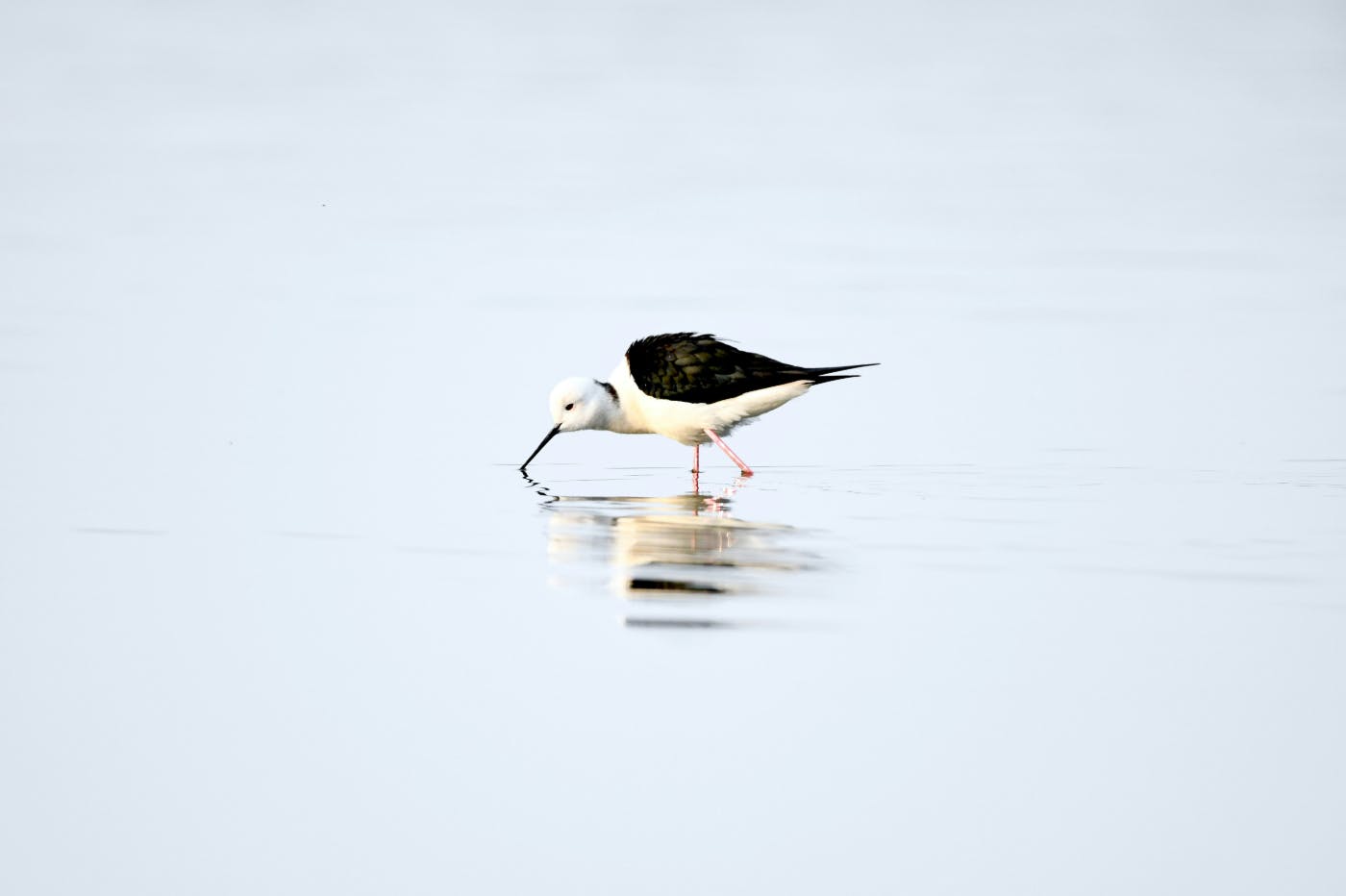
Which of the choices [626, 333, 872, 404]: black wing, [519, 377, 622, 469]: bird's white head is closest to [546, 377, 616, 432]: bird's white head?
[519, 377, 622, 469]: bird's white head

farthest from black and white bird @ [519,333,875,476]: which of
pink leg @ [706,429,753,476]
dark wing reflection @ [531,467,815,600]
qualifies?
dark wing reflection @ [531,467,815,600]

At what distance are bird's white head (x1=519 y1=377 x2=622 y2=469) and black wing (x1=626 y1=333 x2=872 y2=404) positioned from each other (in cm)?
35

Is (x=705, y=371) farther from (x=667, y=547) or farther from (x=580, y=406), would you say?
(x=667, y=547)

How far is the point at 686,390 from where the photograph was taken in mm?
12711

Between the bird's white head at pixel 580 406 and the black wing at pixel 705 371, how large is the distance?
349 mm

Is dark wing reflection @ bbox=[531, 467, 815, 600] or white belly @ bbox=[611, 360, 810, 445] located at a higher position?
white belly @ bbox=[611, 360, 810, 445]

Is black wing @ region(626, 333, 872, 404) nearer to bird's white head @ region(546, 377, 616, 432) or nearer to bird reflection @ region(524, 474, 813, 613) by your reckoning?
bird's white head @ region(546, 377, 616, 432)

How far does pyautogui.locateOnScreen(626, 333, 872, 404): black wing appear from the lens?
41.7 feet

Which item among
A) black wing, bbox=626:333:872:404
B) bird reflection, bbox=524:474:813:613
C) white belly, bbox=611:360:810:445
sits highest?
Result: black wing, bbox=626:333:872:404

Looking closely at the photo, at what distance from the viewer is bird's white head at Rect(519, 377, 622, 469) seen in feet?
43.1

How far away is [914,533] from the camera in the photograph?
9516mm

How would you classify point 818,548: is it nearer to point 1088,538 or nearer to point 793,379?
point 1088,538

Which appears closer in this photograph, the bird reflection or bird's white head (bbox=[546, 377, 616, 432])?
the bird reflection

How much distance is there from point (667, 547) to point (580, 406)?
13.5 feet
